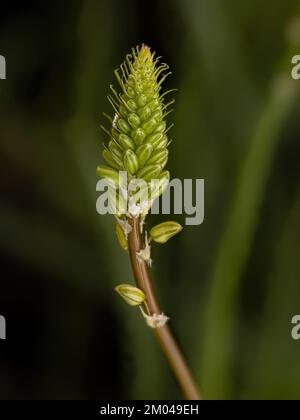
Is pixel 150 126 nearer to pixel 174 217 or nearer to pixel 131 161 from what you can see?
pixel 131 161

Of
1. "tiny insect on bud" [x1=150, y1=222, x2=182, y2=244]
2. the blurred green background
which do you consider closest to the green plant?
"tiny insect on bud" [x1=150, y1=222, x2=182, y2=244]

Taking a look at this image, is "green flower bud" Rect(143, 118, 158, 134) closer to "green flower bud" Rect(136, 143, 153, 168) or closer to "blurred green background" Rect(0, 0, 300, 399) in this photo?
"green flower bud" Rect(136, 143, 153, 168)

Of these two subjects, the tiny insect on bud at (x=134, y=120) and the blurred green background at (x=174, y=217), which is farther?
the blurred green background at (x=174, y=217)

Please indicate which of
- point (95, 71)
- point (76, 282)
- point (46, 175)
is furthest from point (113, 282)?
point (95, 71)

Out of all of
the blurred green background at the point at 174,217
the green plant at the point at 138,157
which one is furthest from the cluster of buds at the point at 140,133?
the blurred green background at the point at 174,217

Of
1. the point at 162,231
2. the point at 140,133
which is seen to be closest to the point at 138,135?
the point at 140,133

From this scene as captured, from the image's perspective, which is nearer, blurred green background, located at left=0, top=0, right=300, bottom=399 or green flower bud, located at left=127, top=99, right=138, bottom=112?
green flower bud, located at left=127, top=99, right=138, bottom=112

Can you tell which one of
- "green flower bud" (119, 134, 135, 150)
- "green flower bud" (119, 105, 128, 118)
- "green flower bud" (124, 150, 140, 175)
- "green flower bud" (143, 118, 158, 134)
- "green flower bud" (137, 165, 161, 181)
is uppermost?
"green flower bud" (119, 105, 128, 118)

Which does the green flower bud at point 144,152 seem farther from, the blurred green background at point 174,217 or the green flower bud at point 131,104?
the blurred green background at point 174,217
